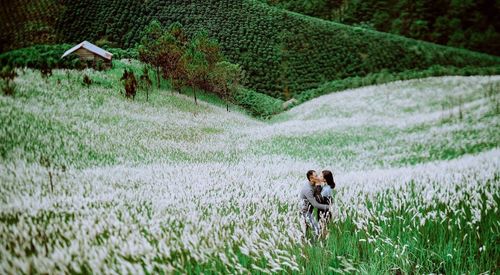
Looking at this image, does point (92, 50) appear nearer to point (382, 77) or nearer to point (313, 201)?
point (313, 201)

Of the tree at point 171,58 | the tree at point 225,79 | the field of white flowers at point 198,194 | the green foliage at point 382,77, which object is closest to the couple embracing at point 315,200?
the field of white flowers at point 198,194

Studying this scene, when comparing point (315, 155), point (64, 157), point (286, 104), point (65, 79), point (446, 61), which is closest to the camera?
point (64, 157)

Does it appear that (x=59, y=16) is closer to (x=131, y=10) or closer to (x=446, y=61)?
(x=131, y=10)

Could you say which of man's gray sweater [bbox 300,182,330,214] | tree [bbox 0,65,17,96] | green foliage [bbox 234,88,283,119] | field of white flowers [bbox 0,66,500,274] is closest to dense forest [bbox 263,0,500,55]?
green foliage [bbox 234,88,283,119]

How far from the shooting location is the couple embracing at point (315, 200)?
3775 mm

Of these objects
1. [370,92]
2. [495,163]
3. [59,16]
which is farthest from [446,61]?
[59,16]

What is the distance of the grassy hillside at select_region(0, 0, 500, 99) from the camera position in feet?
18.8

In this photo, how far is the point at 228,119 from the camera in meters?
6.71

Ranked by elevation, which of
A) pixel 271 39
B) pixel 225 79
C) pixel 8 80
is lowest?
pixel 8 80

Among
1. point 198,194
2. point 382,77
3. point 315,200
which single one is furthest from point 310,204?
point 382,77

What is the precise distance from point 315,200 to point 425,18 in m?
9.39

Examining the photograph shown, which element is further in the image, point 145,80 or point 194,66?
point 194,66

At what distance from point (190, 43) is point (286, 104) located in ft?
8.69

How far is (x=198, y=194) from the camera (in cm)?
426
